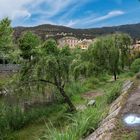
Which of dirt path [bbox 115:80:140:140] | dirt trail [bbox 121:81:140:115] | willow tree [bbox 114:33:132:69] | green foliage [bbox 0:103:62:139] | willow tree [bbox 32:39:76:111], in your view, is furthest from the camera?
willow tree [bbox 114:33:132:69]

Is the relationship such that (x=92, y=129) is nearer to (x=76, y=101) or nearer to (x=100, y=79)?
(x=76, y=101)

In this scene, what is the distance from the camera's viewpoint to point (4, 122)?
14031 mm

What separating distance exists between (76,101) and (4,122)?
6102 mm

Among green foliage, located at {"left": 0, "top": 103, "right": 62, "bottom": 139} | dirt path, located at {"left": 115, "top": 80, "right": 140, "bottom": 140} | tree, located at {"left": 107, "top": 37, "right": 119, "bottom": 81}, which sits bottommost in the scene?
green foliage, located at {"left": 0, "top": 103, "right": 62, "bottom": 139}

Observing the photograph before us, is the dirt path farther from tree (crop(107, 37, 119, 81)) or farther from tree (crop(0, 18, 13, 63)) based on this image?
tree (crop(0, 18, 13, 63))

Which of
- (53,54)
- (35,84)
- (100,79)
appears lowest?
(100,79)

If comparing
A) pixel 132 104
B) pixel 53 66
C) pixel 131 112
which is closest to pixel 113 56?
pixel 53 66

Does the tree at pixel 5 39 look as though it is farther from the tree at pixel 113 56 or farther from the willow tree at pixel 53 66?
the willow tree at pixel 53 66

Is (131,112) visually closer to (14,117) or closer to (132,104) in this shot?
(132,104)

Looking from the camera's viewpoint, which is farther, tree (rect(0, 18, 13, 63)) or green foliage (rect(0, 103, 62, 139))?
tree (rect(0, 18, 13, 63))

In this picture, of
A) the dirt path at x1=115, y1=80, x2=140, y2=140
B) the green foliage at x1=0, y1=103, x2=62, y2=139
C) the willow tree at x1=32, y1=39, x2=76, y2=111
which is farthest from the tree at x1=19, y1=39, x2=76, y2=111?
the dirt path at x1=115, y1=80, x2=140, y2=140

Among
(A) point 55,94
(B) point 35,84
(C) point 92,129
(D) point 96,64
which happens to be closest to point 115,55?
(D) point 96,64

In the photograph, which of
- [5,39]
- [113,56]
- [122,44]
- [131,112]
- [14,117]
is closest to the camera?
[131,112]

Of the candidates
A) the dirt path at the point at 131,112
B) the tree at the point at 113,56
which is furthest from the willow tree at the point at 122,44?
the dirt path at the point at 131,112
